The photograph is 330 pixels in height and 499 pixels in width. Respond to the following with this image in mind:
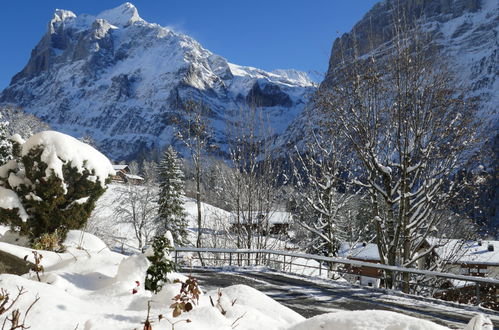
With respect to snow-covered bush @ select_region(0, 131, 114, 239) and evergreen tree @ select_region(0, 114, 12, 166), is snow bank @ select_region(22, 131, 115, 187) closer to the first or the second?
snow-covered bush @ select_region(0, 131, 114, 239)

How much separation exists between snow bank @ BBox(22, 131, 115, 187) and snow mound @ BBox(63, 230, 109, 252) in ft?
4.81

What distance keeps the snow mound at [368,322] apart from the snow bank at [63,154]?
8058 mm

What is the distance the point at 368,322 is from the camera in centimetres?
344

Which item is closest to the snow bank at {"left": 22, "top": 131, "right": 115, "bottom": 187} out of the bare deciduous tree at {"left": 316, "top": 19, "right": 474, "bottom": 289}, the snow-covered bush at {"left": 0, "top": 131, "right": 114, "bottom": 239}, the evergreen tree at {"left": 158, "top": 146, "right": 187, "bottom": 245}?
the snow-covered bush at {"left": 0, "top": 131, "right": 114, "bottom": 239}

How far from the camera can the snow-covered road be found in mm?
8570

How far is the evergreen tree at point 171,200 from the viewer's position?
3678 centimetres

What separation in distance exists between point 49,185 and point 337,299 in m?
8.01

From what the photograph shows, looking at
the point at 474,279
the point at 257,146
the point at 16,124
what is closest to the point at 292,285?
the point at 474,279

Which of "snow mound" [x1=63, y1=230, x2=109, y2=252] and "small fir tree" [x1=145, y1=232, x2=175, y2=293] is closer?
"small fir tree" [x1=145, y1=232, x2=175, y2=293]

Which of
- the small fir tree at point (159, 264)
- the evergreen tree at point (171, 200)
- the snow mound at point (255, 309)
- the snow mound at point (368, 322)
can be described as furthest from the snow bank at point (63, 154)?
the evergreen tree at point (171, 200)

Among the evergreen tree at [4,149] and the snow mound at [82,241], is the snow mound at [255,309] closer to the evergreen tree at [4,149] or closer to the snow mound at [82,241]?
the snow mound at [82,241]

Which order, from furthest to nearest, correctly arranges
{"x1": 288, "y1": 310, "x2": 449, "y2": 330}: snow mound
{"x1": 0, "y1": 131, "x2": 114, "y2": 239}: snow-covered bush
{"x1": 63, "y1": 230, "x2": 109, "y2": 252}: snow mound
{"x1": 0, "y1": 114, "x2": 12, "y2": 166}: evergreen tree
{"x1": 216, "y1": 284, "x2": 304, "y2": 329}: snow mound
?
1. {"x1": 0, "y1": 114, "x2": 12, "y2": 166}: evergreen tree
2. {"x1": 63, "y1": 230, "x2": 109, "y2": 252}: snow mound
3. {"x1": 0, "y1": 131, "x2": 114, "y2": 239}: snow-covered bush
4. {"x1": 216, "y1": 284, "x2": 304, "y2": 329}: snow mound
5. {"x1": 288, "y1": 310, "x2": 449, "y2": 330}: snow mound

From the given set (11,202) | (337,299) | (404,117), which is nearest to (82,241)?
(11,202)

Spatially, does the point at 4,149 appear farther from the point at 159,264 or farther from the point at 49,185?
the point at 159,264
